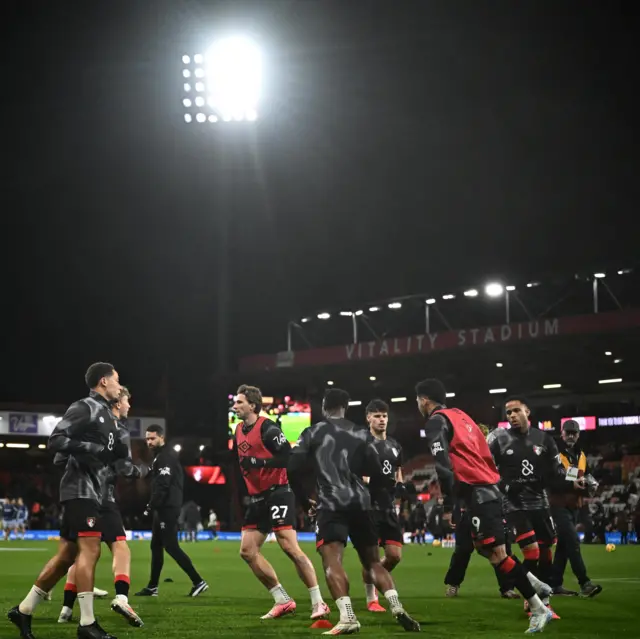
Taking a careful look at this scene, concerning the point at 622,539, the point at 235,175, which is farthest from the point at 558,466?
the point at 235,175

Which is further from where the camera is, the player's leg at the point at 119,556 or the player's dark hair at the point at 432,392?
the player's leg at the point at 119,556

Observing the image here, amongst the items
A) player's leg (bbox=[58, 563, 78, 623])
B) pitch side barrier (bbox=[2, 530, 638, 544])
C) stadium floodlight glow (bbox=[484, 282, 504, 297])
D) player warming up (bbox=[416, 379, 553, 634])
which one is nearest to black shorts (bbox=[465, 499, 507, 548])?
player warming up (bbox=[416, 379, 553, 634])

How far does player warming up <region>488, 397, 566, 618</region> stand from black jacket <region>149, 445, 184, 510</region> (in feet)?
14.5

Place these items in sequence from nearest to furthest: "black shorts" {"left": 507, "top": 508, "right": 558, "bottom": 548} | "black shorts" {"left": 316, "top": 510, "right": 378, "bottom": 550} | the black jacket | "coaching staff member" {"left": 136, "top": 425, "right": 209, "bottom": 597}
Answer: "black shorts" {"left": 316, "top": 510, "right": 378, "bottom": 550}
"black shorts" {"left": 507, "top": 508, "right": 558, "bottom": 548}
"coaching staff member" {"left": 136, "top": 425, "right": 209, "bottom": 597}
the black jacket

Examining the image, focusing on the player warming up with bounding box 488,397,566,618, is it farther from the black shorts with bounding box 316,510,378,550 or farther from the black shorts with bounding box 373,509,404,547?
the black shorts with bounding box 316,510,378,550

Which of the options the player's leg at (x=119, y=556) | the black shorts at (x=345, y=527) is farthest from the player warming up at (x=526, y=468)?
the player's leg at (x=119, y=556)

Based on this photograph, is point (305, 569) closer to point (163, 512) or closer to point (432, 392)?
point (432, 392)

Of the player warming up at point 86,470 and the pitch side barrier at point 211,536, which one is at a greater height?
the player warming up at point 86,470

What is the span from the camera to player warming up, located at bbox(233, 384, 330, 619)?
11.1 m

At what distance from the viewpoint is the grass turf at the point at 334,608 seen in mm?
9500

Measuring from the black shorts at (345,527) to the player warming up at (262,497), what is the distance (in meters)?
1.38

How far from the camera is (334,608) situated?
11.8m

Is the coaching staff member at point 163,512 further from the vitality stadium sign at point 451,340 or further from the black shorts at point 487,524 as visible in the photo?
the vitality stadium sign at point 451,340

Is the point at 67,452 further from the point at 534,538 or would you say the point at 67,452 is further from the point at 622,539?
the point at 622,539
